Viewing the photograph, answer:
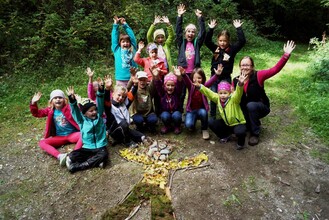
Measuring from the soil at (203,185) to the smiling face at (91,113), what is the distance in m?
0.88

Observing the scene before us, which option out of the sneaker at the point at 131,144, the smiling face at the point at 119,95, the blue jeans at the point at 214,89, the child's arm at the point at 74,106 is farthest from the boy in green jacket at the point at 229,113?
the child's arm at the point at 74,106

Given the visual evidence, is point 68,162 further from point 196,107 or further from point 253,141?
point 253,141

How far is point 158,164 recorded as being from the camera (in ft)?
16.7

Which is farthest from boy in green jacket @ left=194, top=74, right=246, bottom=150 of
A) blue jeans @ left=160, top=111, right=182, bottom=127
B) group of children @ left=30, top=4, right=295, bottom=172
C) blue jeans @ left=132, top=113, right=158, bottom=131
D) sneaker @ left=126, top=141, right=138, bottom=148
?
sneaker @ left=126, top=141, right=138, bottom=148

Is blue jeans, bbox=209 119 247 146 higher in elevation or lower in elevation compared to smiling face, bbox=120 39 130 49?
lower

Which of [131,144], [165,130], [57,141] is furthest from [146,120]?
[57,141]

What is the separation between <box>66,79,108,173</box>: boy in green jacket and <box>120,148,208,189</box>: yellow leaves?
0.50 m

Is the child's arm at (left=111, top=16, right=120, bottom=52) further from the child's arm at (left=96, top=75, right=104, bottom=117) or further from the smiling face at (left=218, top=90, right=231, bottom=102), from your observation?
the smiling face at (left=218, top=90, right=231, bottom=102)

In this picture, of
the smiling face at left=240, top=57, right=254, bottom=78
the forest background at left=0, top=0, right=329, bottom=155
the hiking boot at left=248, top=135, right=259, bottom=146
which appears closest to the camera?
the smiling face at left=240, top=57, right=254, bottom=78

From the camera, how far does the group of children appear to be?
512cm

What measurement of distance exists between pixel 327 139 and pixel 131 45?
15.4 feet

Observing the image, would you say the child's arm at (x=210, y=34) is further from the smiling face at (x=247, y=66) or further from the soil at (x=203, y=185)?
the soil at (x=203, y=185)

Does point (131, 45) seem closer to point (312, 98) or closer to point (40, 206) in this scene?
point (40, 206)

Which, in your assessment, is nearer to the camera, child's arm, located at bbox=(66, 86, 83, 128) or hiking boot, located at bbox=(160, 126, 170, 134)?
child's arm, located at bbox=(66, 86, 83, 128)
